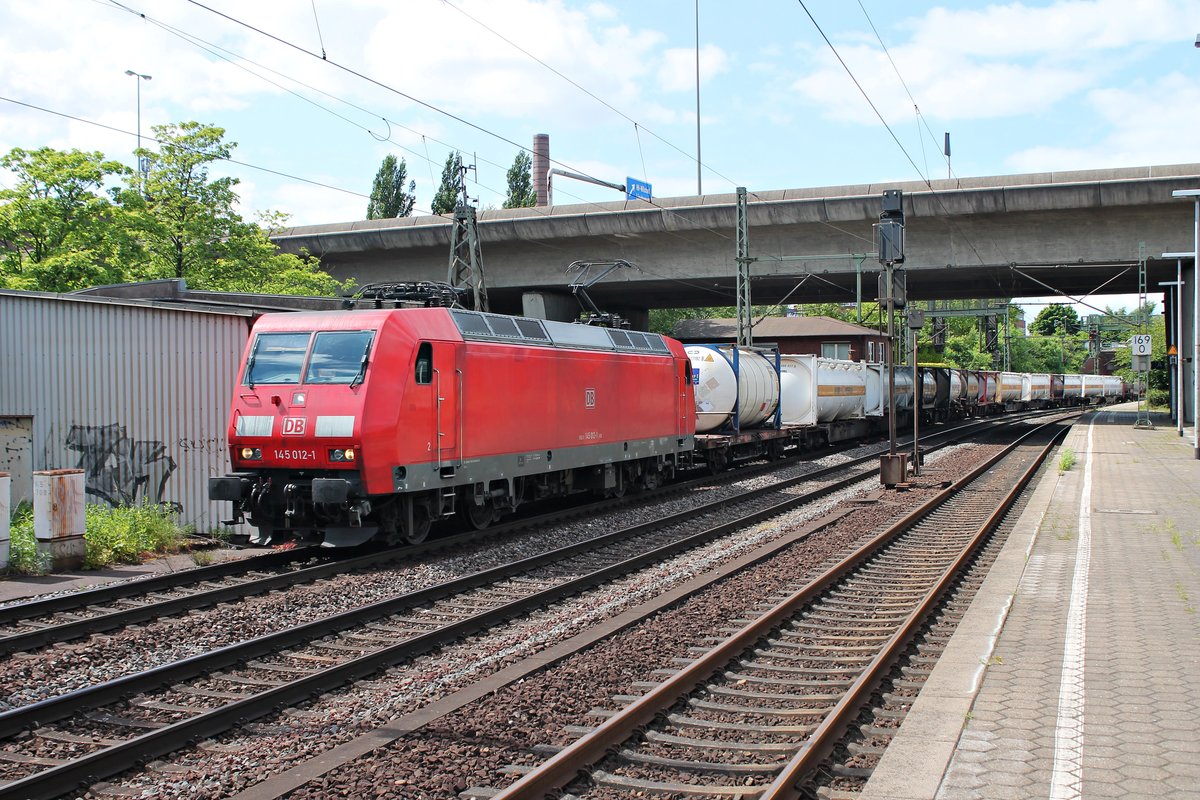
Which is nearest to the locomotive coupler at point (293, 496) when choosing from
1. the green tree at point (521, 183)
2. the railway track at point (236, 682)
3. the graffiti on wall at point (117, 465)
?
the railway track at point (236, 682)

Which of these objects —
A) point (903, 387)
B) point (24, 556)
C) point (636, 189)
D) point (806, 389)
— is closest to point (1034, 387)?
point (903, 387)

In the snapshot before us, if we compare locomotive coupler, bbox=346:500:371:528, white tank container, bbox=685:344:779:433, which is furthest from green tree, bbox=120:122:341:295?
locomotive coupler, bbox=346:500:371:528

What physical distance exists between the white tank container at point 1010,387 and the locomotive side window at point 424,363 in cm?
5634

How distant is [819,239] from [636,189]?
978 cm

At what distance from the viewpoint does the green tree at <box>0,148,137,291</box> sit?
77.5 feet

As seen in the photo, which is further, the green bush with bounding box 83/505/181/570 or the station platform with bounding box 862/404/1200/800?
the green bush with bounding box 83/505/181/570

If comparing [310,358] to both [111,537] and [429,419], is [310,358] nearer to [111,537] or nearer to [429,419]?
[429,419]

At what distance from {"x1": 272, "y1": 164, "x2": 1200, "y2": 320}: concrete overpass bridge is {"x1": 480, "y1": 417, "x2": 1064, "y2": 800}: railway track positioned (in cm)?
2171

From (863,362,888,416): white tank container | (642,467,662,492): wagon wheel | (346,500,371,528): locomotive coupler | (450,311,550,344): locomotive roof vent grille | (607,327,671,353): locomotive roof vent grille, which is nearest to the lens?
(346,500,371,528): locomotive coupler

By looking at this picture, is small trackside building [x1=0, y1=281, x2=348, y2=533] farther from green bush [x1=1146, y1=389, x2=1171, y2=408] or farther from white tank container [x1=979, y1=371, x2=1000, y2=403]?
green bush [x1=1146, y1=389, x2=1171, y2=408]

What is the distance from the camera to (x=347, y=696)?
23.3 feet

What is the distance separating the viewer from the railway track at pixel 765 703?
5.34 meters

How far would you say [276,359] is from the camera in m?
12.4

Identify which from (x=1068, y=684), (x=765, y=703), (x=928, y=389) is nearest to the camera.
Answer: (x=1068, y=684)
